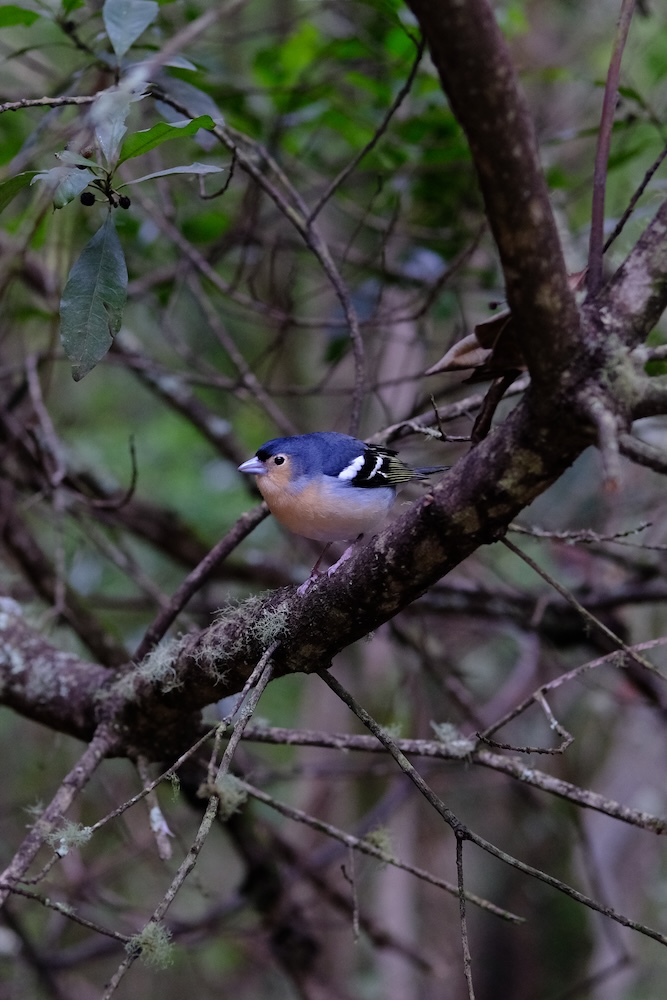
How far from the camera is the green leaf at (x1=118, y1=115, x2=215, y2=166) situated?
1.91 metres

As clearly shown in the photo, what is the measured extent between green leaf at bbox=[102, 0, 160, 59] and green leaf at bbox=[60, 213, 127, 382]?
1.73 feet

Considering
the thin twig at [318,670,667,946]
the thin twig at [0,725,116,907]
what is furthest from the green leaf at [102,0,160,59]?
the thin twig at [0,725,116,907]

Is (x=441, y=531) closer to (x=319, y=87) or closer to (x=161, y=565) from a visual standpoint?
(x=319, y=87)

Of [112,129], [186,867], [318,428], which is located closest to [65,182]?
[112,129]

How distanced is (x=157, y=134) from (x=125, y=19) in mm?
556

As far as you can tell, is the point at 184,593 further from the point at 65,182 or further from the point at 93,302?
the point at 65,182

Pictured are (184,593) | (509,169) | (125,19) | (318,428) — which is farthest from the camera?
(318,428)

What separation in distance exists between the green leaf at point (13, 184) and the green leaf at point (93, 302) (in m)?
0.19

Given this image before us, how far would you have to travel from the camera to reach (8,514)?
376 cm

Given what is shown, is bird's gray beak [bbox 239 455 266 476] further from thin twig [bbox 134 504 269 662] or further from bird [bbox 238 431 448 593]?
thin twig [bbox 134 504 269 662]

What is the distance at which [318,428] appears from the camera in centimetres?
688

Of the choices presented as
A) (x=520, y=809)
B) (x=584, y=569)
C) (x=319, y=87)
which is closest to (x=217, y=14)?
(x=319, y=87)

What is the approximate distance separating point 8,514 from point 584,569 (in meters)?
3.38

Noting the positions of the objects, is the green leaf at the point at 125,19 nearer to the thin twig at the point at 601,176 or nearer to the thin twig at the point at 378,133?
the thin twig at the point at 378,133
